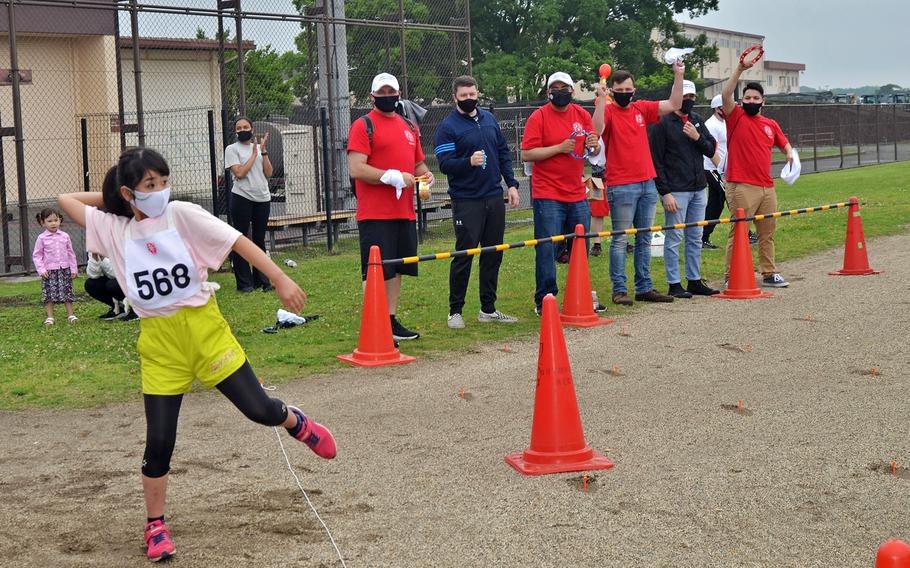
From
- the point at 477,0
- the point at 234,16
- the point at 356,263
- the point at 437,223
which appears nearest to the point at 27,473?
the point at 356,263

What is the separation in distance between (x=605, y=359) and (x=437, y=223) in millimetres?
13937

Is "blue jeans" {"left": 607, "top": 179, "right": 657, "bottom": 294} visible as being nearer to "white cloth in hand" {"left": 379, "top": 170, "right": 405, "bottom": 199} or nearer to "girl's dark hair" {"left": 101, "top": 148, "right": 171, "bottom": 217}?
"white cloth in hand" {"left": 379, "top": 170, "right": 405, "bottom": 199}

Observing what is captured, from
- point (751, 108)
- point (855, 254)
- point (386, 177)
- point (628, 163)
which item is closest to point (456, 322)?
point (386, 177)

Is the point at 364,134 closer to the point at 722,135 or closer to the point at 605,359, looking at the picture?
the point at 605,359

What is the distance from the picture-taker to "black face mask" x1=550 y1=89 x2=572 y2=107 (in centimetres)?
1034

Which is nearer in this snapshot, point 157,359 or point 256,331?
point 157,359

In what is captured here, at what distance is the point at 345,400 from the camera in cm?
768

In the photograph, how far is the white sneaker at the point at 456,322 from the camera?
1029cm

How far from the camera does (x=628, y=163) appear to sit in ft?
35.7

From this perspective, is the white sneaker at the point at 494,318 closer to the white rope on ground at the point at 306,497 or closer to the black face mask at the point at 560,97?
the black face mask at the point at 560,97

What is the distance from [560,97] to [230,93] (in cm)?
1071

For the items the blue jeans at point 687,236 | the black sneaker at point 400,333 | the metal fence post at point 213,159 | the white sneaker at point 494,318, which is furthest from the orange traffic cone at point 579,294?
the metal fence post at point 213,159

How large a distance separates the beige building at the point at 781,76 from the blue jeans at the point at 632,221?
413 feet

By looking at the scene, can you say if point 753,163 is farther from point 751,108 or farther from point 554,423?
point 554,423
